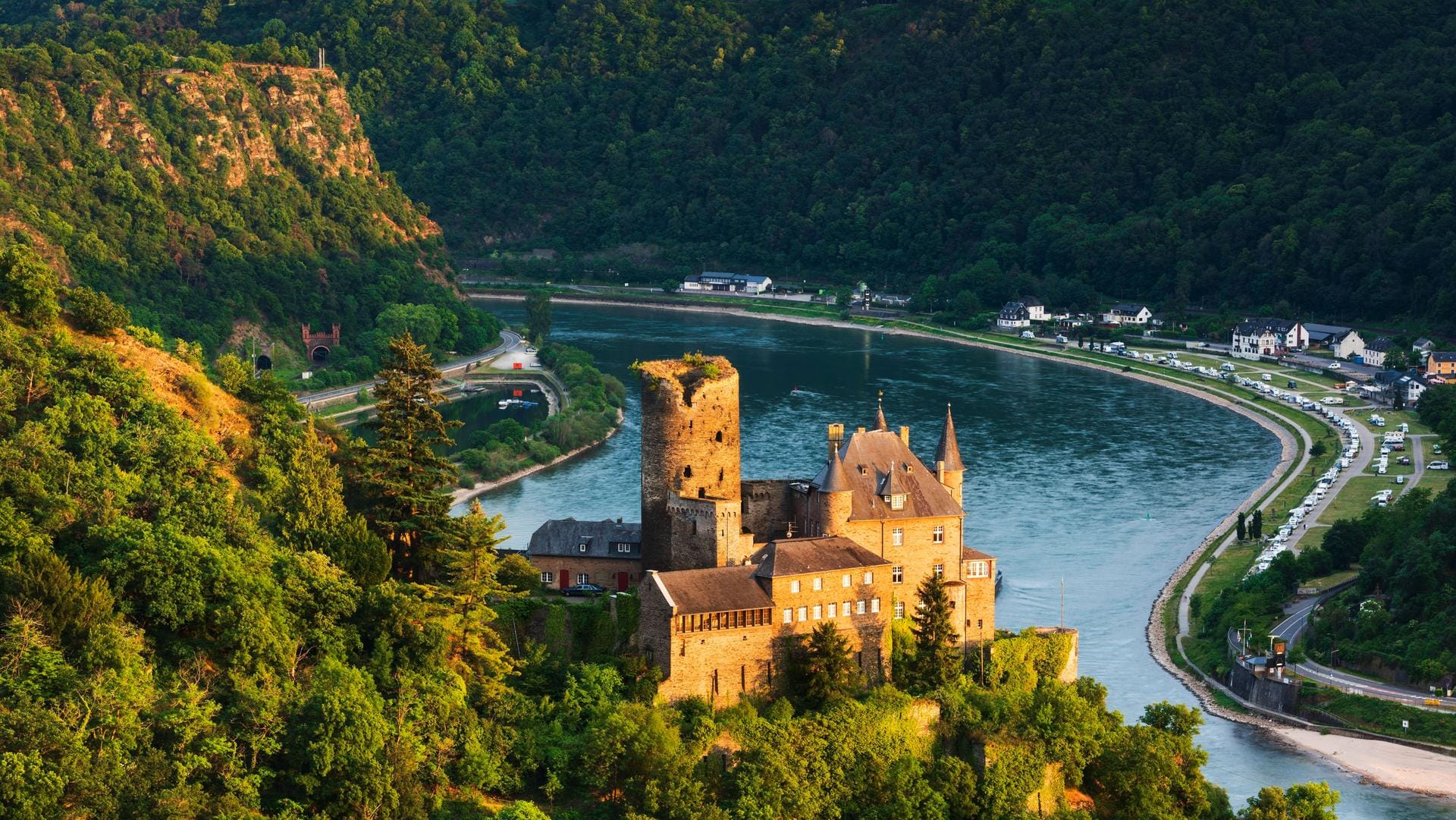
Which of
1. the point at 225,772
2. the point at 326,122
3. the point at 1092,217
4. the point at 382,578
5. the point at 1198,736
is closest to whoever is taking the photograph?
the point at 225,772

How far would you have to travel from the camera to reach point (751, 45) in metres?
194

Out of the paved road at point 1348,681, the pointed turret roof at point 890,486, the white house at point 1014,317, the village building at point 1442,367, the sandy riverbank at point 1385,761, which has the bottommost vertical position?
the sandy riverbank at point 1385,761

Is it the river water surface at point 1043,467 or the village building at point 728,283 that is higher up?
the village building at point 728,283

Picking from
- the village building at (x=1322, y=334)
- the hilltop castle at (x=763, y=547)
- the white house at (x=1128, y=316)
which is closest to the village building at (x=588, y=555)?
the hilltop castle at (x=763, y=547)

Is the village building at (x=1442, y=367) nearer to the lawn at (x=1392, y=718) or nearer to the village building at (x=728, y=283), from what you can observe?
the lawn at (x=1392, y=718)

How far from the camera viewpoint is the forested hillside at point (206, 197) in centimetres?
10612

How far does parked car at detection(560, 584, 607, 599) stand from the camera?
162 ft

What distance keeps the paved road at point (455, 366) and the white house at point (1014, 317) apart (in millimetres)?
33495

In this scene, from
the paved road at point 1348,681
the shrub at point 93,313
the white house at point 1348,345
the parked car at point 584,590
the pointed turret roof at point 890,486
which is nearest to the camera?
the parked car at point 584,590

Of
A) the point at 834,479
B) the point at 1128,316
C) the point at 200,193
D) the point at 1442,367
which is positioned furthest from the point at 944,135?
the point at 834,479

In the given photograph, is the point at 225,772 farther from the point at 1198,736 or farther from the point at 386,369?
the point at 1198,736

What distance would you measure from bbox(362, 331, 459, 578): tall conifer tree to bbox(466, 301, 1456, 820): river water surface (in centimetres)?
2214

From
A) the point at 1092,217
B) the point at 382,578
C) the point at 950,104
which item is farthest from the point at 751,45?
the point at 382,578

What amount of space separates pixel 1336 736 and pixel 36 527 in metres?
37.3
